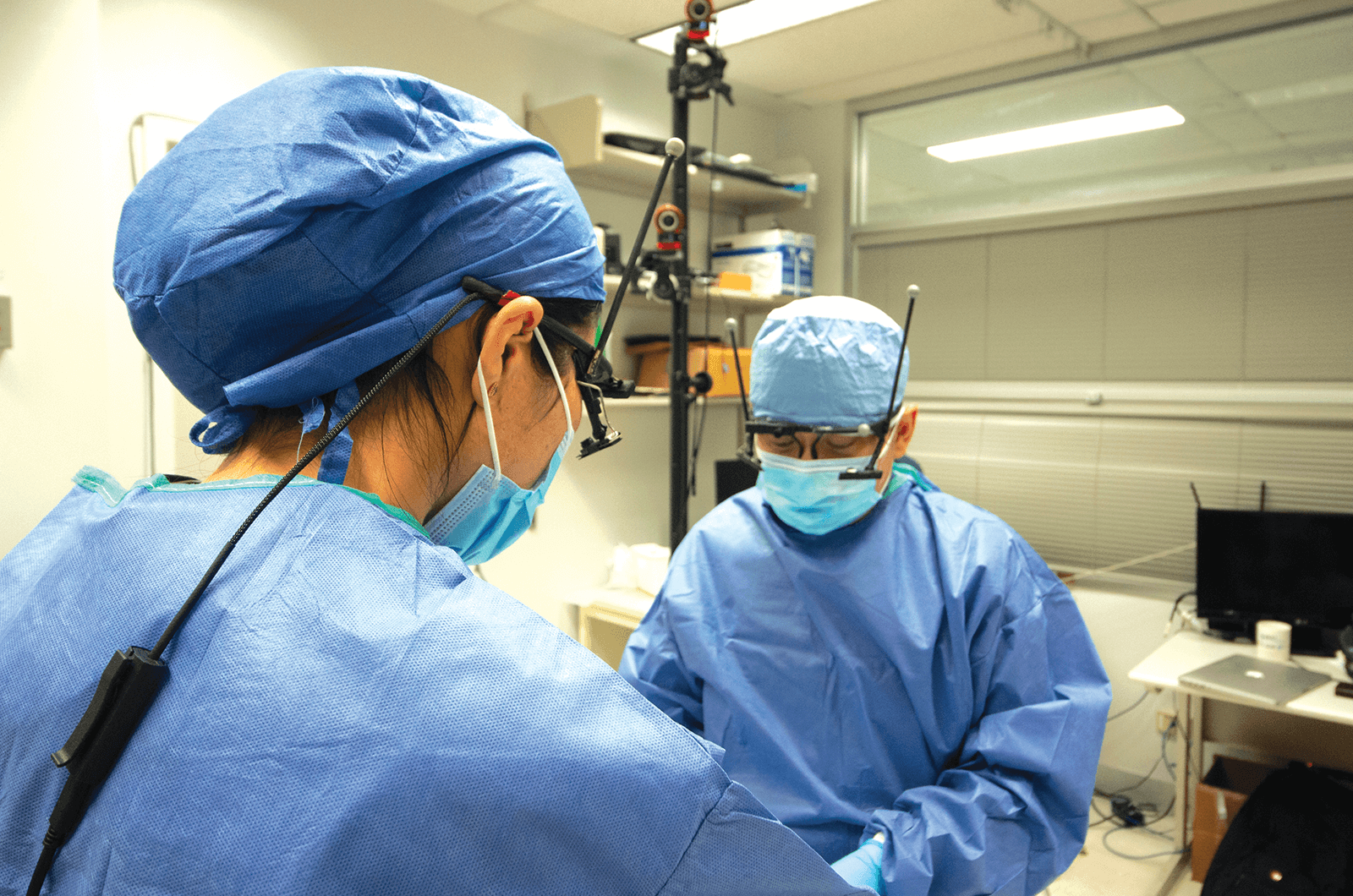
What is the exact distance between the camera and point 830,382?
138 cm

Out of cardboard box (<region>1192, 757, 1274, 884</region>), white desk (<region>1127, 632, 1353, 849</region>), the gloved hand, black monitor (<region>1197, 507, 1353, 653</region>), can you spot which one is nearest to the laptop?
white desk (<region>1127, 632, 1353, 849</region>)

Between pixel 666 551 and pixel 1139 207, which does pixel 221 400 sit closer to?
pixel 666 551

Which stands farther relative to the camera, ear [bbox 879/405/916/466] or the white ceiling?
the white ceiling

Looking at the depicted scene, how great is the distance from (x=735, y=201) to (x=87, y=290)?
97.3 inches

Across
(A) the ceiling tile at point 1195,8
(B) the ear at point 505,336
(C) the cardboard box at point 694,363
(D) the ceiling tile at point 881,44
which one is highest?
(A) the ceiling tile at point 1195,8

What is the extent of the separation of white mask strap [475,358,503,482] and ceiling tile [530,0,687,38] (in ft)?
7.98

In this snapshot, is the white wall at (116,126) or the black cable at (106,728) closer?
the black cable at (106,728)

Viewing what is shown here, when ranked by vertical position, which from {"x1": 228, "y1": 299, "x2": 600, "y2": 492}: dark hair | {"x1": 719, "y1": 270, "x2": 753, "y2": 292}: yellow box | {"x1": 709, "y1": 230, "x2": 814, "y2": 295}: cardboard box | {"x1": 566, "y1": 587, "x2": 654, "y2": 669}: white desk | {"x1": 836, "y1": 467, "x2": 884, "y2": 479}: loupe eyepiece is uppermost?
{"x1": 709, "y1": 230, "x2": 814, "y2": 295}: cardboard box

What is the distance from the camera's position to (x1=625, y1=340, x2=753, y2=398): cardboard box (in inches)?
122

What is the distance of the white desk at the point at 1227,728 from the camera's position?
259cm

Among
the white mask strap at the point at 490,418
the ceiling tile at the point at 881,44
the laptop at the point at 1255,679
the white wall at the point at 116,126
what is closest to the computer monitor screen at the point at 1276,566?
the laptop at the point at 1255,679

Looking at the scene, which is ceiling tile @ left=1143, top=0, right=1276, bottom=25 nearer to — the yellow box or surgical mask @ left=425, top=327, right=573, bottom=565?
the yellow box

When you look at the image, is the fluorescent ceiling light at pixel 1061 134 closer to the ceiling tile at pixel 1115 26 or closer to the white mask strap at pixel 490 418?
the ceiling tile at pixel 1115 26

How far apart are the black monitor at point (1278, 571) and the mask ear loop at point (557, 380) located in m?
2.67
